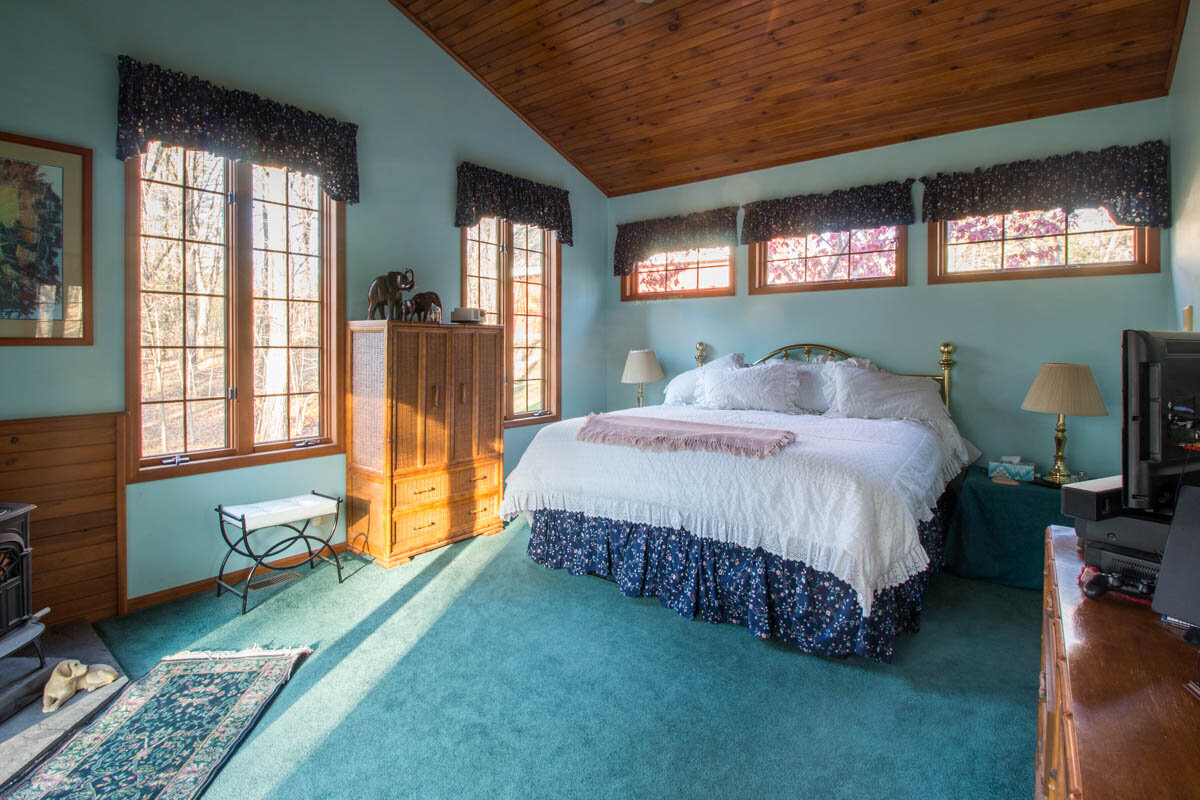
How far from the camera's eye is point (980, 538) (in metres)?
3.35

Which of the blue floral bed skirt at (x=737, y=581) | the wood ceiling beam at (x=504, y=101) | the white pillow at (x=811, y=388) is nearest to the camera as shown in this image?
the blue floral bed skirt at (x=737, y=581)

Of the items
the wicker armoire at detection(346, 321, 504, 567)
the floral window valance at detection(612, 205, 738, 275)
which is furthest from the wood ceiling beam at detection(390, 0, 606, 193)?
the wicker armoire at detection(346, 321, 504, 567)

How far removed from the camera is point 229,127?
312 cm

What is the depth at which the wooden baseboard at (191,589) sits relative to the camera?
296 cm

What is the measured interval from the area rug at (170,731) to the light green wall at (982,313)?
3.85 metres

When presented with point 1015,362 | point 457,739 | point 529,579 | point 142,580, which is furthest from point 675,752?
point 1015,362

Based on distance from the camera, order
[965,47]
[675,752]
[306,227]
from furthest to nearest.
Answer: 1. [306,227]
2. [965,47]
3. [675,752]

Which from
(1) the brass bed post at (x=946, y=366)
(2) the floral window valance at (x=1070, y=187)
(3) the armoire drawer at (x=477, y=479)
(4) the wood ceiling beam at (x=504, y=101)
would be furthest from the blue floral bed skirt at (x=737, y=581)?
(4) the wood ceiling beam at (x=504, y=101)

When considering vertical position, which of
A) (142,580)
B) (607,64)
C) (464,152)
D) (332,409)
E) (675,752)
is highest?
(607,64)

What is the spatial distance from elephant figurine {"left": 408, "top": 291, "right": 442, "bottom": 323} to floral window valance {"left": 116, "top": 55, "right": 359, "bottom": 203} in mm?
681

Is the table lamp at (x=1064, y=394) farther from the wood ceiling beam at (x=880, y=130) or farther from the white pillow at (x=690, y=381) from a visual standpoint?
the white pillow at (x=690, y=381)

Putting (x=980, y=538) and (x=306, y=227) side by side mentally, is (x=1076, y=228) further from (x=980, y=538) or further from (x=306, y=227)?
(x=306, y=227)

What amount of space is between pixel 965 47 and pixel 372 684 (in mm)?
4188

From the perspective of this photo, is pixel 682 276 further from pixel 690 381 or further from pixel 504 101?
pixel 504 101
